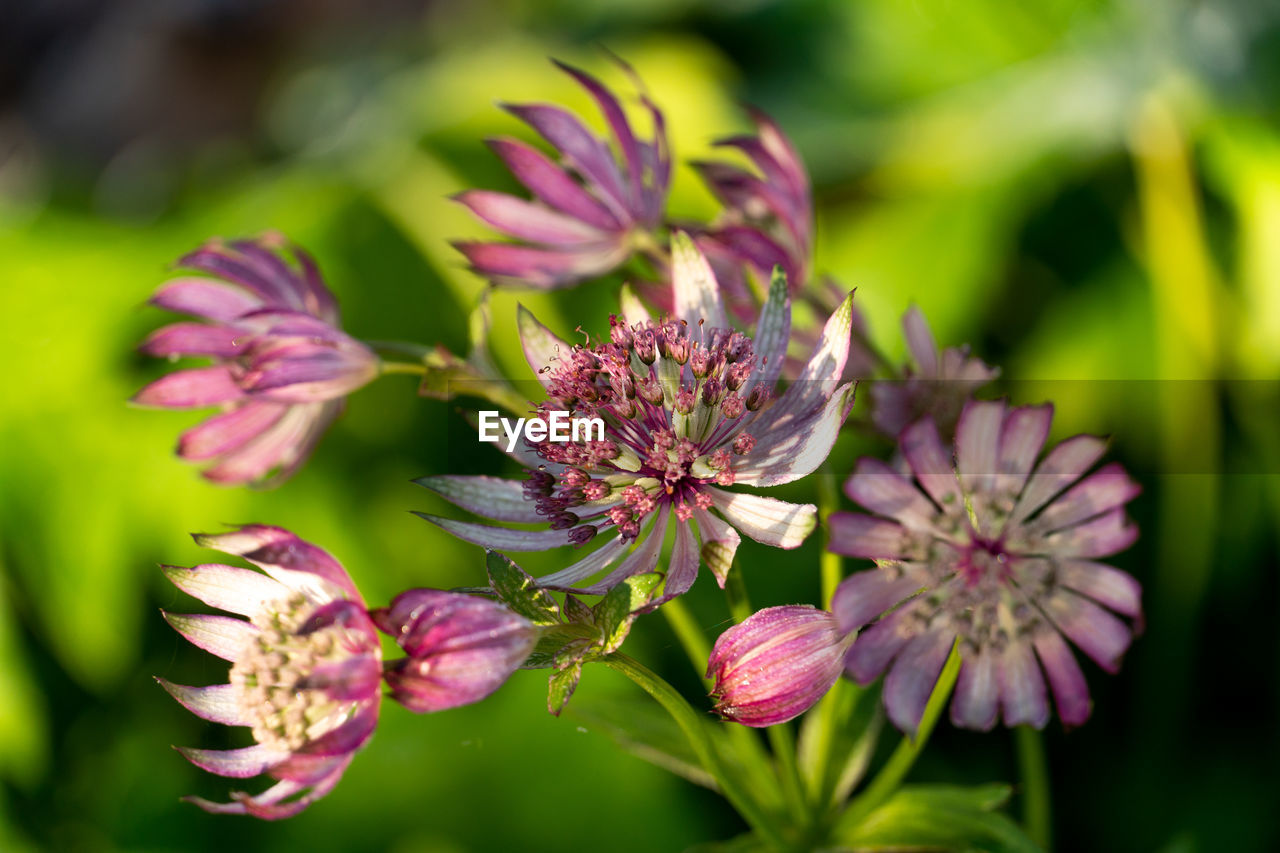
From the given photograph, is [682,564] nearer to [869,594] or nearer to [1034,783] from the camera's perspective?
[869,594]

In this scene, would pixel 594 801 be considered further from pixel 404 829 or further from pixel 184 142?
pixel 184 142

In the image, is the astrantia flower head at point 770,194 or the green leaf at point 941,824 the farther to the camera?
the astrantia flower head at point 770,194

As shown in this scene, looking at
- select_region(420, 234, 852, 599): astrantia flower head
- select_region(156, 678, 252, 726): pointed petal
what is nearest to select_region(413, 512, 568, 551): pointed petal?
select_region(420, 234, 852, 599): astrantia flower head

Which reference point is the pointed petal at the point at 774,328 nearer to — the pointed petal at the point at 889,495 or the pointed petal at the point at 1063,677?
the pointed petal at the point at 889,495

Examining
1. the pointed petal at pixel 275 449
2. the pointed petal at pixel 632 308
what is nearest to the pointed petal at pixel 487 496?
the pointed petal at pixel 632 308

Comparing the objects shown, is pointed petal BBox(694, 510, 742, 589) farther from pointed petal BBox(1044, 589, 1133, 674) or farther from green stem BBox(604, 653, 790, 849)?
pointed petal BBox(1044, 589, 1133, 674)

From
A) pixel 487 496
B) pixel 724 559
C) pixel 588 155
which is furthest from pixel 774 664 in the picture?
pixel 588 155
